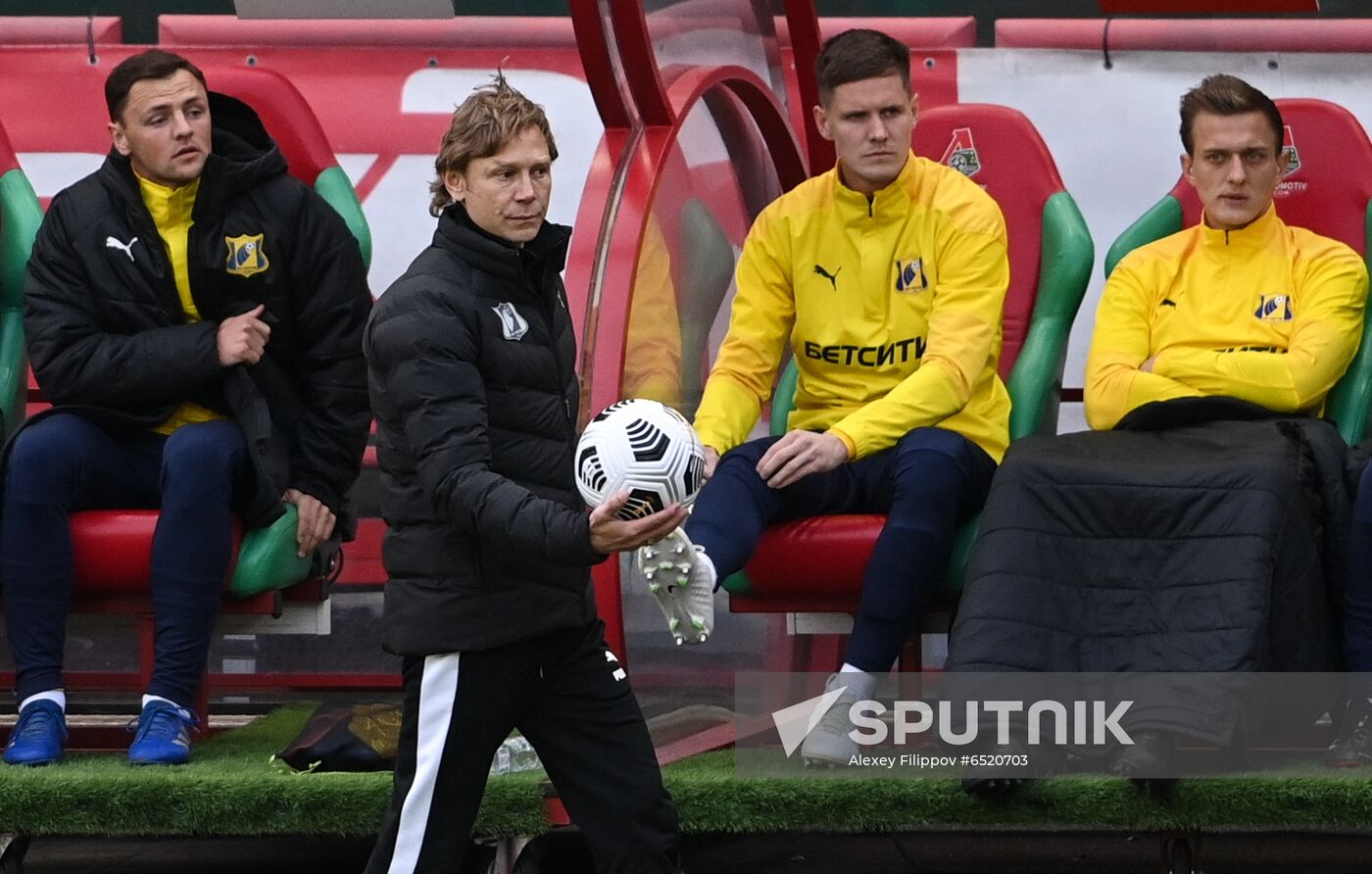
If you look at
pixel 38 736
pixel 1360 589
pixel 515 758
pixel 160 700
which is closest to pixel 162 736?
pixel 160 700

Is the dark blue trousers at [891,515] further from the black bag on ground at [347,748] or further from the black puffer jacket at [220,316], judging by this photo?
the black puffer jacket at [220,316]

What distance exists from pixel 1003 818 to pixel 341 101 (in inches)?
109

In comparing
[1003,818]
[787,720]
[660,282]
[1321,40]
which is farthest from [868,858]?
[1321,40]

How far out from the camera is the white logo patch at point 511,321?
2.85 meters

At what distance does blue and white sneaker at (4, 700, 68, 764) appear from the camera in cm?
354

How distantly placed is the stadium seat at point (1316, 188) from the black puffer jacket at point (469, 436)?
5.72 feet

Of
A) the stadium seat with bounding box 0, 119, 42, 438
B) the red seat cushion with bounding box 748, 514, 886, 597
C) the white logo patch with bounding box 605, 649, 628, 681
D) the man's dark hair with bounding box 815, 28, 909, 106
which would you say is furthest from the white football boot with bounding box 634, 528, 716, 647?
the stadium seat with bounding box 0, 119, 42, 438

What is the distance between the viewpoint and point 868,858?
3.88 m

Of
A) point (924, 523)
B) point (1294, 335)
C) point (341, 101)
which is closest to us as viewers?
point (924, 523)

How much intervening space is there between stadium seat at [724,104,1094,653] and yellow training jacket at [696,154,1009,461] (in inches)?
7.8

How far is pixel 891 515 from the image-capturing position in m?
3.58

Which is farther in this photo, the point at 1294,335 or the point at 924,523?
the point at 1294,335

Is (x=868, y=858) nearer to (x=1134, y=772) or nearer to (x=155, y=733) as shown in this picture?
(x=1134, y=772)

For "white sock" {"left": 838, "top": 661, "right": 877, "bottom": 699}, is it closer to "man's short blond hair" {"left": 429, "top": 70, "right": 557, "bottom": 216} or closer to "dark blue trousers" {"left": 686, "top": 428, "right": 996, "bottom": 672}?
"dark blue trousers" {"left": 686, "top": 428, "right": 996, "bottom": 672}
